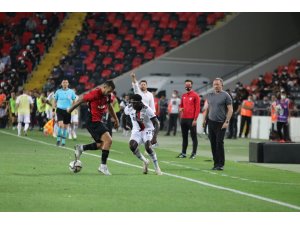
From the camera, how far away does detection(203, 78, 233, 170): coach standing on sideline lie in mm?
20172

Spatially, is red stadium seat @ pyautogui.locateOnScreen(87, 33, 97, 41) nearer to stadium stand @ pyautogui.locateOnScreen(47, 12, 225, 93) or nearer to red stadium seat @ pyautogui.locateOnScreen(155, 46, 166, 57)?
stadium stand @ pyautogui.locateOnScreen(47, 12, 225, 93)

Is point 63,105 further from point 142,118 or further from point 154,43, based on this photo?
point 154,43

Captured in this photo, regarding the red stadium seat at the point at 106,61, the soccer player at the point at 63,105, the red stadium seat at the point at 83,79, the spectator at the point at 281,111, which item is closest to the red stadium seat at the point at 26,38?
the red stadium seat at the point at 83,79

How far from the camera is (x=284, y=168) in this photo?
21422mm

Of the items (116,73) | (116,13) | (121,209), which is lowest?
(121,209)

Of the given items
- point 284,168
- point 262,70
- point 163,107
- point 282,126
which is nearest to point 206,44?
point 262,70

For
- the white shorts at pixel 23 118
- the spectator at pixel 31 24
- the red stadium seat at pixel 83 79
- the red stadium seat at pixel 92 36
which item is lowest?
the white shorts at pixel 23 118

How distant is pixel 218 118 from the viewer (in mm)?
20344

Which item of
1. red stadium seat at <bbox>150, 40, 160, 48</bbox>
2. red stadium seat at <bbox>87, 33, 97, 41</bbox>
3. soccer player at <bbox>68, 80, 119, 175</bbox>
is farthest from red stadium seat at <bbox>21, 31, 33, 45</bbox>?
soccer player at <bbox>68, 80, 119, 175</bbox>

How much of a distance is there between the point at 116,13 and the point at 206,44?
6.04 meters

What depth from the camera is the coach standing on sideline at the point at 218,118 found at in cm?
2017

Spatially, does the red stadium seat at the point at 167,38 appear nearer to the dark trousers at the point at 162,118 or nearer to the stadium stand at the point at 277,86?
the stadium stand at the point at 277,86

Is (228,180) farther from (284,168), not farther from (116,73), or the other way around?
(116,73)

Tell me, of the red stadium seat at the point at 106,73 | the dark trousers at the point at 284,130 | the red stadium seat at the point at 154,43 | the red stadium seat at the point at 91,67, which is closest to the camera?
the dark trousers at the point at 284,130
